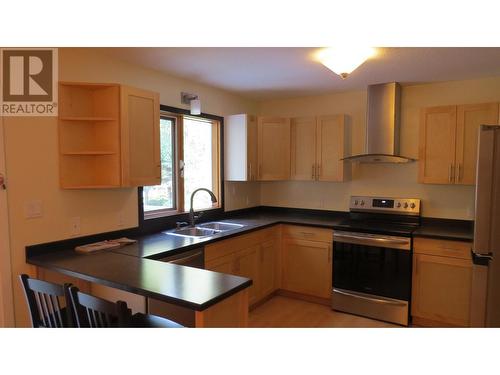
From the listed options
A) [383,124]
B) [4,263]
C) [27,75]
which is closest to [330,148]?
[383,124]

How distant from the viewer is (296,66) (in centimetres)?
285

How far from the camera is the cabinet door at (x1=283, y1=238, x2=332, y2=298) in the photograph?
352cm

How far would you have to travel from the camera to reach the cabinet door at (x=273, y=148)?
394cm

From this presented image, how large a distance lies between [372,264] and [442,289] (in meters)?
0.60

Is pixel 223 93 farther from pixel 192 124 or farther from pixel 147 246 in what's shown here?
pixel 147 246

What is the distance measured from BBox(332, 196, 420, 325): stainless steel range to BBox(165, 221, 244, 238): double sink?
1.08m

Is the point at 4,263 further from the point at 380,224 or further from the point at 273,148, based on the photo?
the point at 380,224

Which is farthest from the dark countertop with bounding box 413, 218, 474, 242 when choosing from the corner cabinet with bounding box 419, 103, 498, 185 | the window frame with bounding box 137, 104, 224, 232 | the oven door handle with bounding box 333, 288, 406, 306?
the window frame with bounding box 137, 104, 224, 232

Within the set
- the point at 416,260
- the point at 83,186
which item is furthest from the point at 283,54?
the point at 416,260

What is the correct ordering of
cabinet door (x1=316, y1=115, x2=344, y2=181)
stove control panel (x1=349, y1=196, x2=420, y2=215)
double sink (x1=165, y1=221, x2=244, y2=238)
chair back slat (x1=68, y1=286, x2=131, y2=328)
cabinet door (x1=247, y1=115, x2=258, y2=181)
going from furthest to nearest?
cabinet door (x1=247, y1=115, x2=258, y2=181), cabinet door (x1=316, y1=115, x2=344, y2=181), stove control panel (x1=349, y1=196, x2=420, y2=215), double sink (x1=165, y1=221, x2=244, y2=238), chair back slat (x1=68, y1=286, x2=131, y2=328)

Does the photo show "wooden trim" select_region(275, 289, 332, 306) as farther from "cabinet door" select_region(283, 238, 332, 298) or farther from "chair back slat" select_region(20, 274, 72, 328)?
"chair back slat" select_region(20, 274, 72, 328)

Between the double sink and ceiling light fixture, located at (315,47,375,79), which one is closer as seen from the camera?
ceiling light fixture, located at (315,47,375,79)

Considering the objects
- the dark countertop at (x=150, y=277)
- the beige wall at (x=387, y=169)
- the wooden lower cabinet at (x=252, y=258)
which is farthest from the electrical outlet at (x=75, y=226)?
the beige wall at (x=387, y=169)

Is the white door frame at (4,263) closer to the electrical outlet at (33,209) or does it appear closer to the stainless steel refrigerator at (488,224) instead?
the electrical outlet at (33,209)
